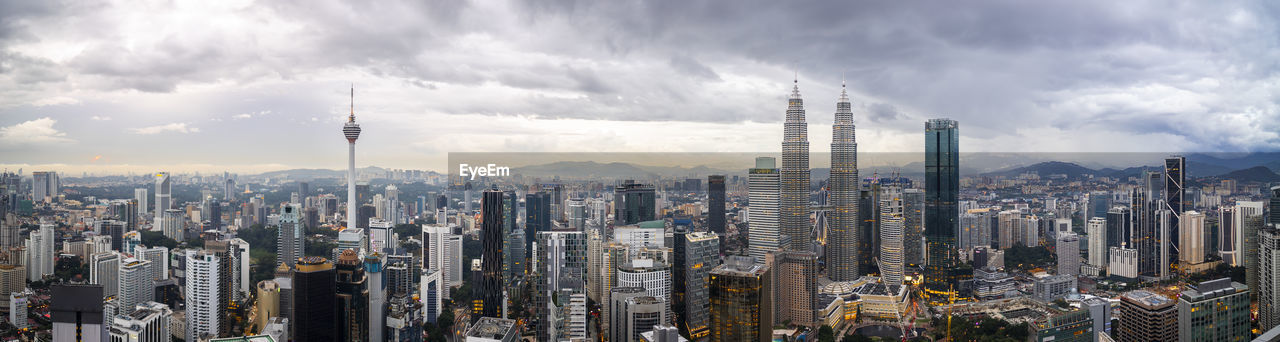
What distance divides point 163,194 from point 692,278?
10871 mm

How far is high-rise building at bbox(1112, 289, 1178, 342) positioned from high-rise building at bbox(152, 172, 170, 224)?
17246 millimetres

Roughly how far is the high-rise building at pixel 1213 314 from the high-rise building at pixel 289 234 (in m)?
16.0

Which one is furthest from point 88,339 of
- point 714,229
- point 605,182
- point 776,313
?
point 714,229

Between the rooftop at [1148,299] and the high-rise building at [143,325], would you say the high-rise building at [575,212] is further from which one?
the rooftop at [1148,299]

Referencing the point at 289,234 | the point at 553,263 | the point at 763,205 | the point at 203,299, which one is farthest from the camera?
the point at 763,205

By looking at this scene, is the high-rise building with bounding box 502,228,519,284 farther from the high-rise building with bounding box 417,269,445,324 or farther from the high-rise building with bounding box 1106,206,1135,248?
the high-rise building with bounding box 1106,206,1135,248

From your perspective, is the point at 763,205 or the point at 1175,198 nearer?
the point at 1175,198

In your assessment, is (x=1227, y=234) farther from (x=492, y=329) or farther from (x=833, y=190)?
(x=492, y=329)

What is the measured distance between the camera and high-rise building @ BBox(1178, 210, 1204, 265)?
14781 mm

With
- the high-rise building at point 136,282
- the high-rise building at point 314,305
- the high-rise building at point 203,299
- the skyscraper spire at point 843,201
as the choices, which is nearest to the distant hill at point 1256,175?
the skyscraper spire at point 843,201

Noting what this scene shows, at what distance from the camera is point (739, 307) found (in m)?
10.3

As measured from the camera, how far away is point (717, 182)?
17203 mm

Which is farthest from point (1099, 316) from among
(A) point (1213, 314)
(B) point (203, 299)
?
(B) point (203, 299)

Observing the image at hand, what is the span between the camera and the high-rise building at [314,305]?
1109cm
